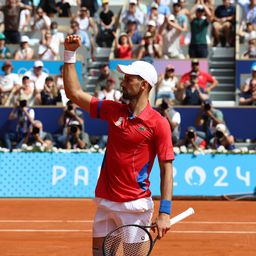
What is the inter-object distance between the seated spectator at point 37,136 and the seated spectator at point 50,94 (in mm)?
1177

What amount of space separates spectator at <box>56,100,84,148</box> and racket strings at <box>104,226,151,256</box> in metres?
13.7

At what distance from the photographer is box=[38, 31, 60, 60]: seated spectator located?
77.8 ft

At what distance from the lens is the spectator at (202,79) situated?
21547 millimetres

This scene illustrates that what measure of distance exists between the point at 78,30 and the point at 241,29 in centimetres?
416

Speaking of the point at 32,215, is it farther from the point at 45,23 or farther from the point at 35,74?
the point at 45,23

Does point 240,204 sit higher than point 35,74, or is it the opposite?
point 35,74

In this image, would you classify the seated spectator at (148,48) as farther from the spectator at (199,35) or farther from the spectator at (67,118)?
the spectator at (67,118)

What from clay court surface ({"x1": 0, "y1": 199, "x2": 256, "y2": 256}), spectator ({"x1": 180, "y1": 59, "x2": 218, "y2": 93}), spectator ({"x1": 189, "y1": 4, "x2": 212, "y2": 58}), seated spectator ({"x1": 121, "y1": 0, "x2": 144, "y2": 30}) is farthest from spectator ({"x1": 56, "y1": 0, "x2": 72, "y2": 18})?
clay court surface ({"x1": 0, "y1": 199, "x2": 256, "y2": 256})

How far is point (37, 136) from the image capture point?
20.5 meters

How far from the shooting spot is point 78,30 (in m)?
23.9

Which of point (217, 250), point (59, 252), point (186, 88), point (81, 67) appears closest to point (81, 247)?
point (59, 252)

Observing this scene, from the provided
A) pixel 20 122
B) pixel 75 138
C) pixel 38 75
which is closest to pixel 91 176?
pixel 75 138

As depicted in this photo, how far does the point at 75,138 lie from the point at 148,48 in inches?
147

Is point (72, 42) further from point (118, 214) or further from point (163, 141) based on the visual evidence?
point (118, 214)
